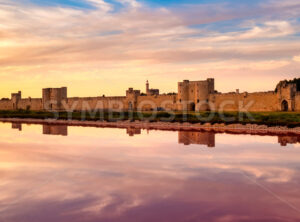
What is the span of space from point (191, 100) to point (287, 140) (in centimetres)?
2220

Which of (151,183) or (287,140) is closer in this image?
(151,183)

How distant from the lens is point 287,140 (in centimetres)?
1576

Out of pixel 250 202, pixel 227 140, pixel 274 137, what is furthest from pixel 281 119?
pixel 250 202

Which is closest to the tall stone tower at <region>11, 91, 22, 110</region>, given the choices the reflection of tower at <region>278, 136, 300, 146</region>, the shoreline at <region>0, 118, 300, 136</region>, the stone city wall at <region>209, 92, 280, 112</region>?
the stone city wall at <region>209, 92, 280, 112</region>

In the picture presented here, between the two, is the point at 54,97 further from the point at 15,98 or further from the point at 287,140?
the point at 287,140

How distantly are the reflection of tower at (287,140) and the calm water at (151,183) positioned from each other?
0.85 meters

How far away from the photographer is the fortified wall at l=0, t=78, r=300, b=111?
3225 cm

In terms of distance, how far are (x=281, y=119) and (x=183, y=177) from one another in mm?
15381

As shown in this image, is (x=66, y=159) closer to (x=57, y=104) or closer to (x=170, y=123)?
(x=170, y=123)

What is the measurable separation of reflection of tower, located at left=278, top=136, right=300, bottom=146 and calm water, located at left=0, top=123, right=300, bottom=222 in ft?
2.78

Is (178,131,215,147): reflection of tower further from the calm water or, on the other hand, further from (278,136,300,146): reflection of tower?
(278,136,300,146): reflection of tower

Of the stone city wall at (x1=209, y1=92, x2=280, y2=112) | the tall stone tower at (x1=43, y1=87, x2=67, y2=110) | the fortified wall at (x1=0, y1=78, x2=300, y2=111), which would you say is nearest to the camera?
the fortified wall at (x1=0, y1=78, x2=300, y2=111)

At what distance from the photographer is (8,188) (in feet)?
26.7

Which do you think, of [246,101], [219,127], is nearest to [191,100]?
[246,101]
